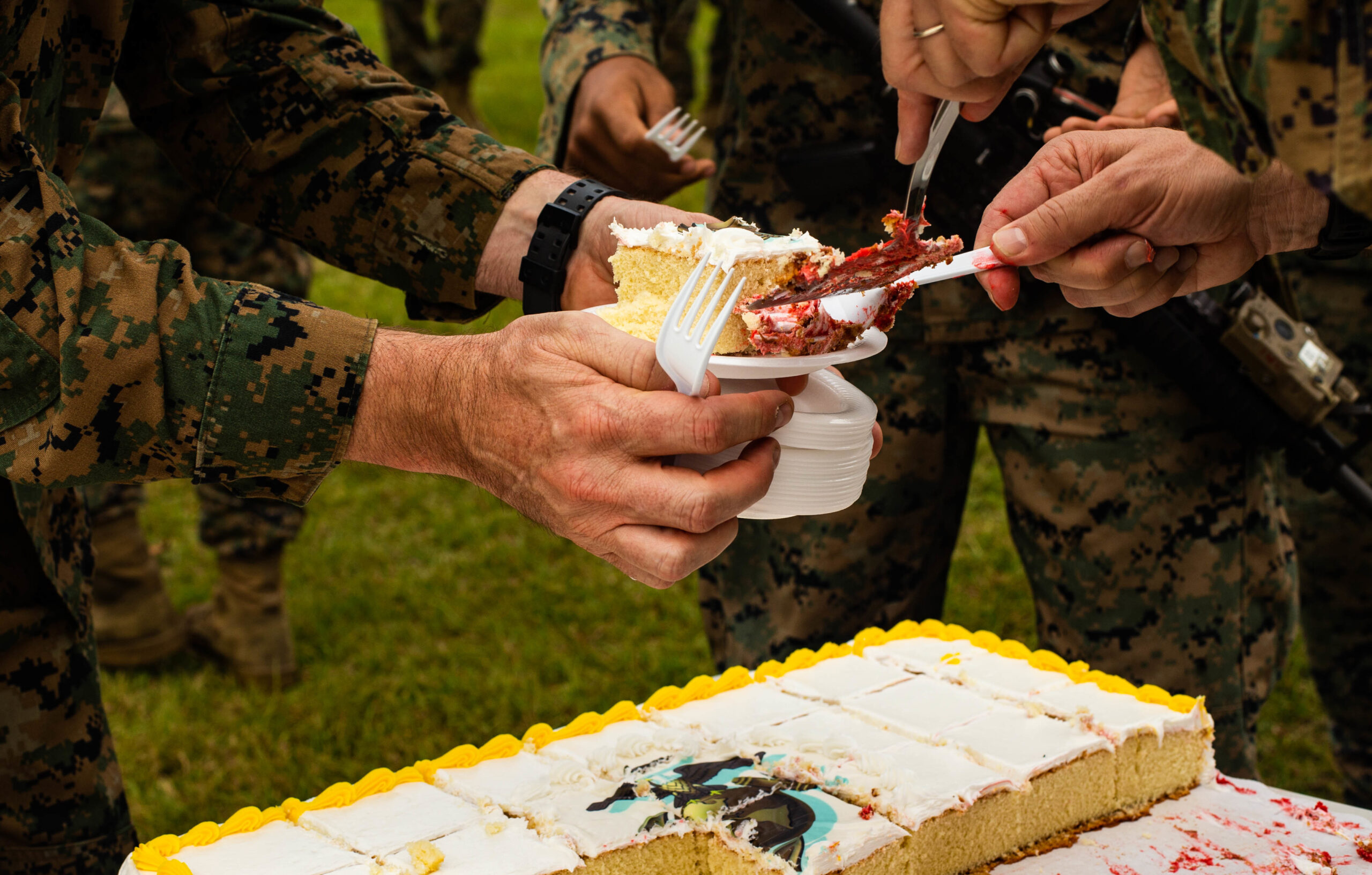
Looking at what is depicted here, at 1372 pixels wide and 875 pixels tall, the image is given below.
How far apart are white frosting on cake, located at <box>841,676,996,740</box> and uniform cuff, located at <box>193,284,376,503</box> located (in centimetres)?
97

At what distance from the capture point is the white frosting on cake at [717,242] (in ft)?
A: 4.33

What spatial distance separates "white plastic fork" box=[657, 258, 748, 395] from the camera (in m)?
1.20

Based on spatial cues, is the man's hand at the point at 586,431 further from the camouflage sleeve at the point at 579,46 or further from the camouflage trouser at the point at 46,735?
the camouflage sleeve at the point at 579,46

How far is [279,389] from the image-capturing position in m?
1.36

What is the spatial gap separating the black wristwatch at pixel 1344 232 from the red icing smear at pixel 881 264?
51 cm

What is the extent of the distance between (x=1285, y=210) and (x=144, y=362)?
1.50 metres

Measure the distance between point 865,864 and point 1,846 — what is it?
51.9 inches

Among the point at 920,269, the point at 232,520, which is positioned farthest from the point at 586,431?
the point at 232,520

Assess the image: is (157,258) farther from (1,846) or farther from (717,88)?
(717,88)

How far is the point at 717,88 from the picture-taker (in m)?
7.57

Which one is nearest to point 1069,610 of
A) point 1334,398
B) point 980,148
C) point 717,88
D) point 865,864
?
point 1334,398

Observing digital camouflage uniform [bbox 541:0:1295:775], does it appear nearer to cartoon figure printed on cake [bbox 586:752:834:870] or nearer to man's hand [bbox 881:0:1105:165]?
man's hand [bbox 881:0:1105:165]

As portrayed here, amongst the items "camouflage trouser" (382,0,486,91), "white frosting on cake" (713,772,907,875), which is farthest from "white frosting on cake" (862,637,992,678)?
"camouflage trouser" (382,0,486,91)

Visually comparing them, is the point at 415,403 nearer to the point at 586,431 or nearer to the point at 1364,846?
the point at 586,431
